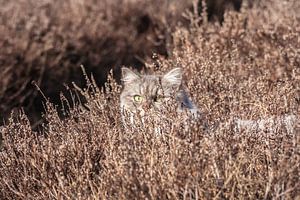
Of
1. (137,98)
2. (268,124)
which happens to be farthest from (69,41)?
(268,124)

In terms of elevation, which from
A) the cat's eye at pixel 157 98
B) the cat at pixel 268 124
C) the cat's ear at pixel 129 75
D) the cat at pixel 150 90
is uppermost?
the cat's ear at pixel 129 75

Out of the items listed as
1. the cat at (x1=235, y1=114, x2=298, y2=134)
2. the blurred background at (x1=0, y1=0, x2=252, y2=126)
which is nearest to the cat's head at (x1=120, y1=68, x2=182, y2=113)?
the cat at (x1=235, y1=114, x2=298, y2=134)

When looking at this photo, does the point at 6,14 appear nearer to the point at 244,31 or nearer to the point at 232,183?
the point at 244,31

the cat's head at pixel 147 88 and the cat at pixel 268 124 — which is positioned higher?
the cat's head at pixel 147 88

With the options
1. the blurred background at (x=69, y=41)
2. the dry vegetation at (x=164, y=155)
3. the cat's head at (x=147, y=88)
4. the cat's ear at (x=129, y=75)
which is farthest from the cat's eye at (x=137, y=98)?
Result: the blurred background at (x=69, y=41)

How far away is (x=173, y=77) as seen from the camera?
3525 mm

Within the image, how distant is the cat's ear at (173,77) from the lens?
351 centimetres

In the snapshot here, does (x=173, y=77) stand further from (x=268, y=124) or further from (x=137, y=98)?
(x=268, y=124)

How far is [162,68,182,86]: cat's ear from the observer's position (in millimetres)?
3506

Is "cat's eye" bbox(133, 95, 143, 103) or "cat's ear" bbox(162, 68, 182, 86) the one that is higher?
"cat's ear" bbox(162, 68, 182, 86)

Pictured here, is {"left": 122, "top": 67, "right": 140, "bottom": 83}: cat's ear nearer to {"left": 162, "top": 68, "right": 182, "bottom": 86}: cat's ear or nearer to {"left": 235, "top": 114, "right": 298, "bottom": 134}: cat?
{"left": 162, "top": 68, "right": 182, "bottom": 86}: cat's ear

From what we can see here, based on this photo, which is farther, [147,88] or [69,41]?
[69,41]

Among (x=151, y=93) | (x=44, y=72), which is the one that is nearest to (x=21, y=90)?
(x=44, y=72)

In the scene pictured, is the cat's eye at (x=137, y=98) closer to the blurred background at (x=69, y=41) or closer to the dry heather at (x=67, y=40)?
the blurred background at (x=69, y=41)
